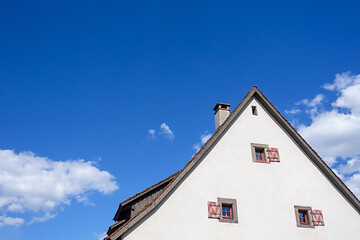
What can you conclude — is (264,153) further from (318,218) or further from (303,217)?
(318,218)

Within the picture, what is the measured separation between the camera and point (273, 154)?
18.1 metres

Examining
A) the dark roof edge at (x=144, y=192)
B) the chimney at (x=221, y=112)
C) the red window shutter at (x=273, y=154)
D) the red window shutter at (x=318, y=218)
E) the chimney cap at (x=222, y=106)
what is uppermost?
the chimney cap at (x=222, y=106)

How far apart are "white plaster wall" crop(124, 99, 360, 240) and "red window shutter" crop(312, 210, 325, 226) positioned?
0.23 m

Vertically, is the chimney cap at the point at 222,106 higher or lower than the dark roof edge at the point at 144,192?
higher

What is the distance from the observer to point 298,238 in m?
16.1

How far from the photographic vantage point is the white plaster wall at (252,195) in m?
15.1

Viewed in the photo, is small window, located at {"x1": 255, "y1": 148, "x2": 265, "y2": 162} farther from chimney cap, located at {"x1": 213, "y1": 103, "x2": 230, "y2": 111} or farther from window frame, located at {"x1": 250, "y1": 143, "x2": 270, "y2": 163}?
chimney cap, located at {"x1": 213, "y1": 103, "x2": 230, "y2": 111}

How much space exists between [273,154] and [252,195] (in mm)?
2734

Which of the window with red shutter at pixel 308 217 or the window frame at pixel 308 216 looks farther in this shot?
the window with red shutter at pixel 308 217

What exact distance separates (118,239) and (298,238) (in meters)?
8.38

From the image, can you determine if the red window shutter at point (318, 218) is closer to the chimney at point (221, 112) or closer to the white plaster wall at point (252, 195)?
the white plaster wall at point (252, 195)

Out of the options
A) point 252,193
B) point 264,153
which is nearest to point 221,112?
point 264,153

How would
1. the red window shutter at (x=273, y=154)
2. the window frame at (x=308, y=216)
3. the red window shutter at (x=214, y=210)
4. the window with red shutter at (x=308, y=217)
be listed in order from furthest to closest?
the red window shutter at (x=273, y=154) → the window with red shutter at (x=308, y=217) → the window frame at (x=308, y=216) → the red window shutter at (x=214, y=210)

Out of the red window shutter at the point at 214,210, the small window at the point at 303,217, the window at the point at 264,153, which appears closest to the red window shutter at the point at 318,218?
the small window at the point at 303,217
